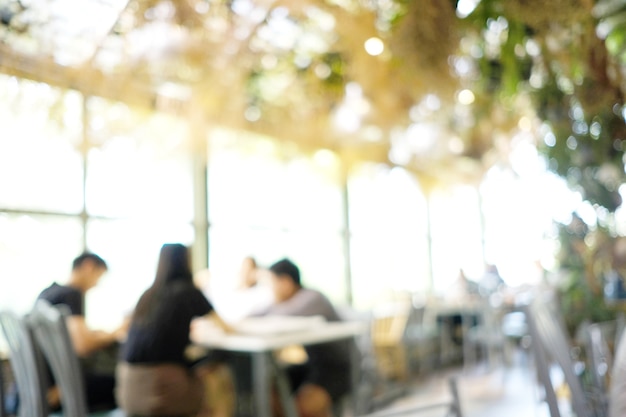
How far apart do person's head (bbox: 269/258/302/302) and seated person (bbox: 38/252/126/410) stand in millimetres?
1081

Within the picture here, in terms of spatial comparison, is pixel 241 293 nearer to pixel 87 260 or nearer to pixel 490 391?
pixel 87 260

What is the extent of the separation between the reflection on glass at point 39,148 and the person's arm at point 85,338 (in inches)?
57.3

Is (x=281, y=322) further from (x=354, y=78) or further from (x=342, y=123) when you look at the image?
(x=342, y=123)

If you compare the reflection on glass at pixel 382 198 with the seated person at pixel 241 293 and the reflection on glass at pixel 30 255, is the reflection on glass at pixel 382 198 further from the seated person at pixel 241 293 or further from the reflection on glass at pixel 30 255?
the reflection on glass at pixel 30 255

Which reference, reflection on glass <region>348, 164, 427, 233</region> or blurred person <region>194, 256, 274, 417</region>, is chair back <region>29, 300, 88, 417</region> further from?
reflection on glass <region>348, 164, 427, 233</region>

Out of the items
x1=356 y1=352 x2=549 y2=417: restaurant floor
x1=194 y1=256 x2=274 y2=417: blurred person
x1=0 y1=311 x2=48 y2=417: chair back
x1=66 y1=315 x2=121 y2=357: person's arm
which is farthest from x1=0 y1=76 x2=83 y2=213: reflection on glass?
x1=356 y1=352 x2=549 y2=417: restaurant floor

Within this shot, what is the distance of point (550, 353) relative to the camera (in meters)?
2.08

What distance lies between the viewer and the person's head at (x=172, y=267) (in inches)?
132

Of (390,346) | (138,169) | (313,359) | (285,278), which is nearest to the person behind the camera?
(313,359)

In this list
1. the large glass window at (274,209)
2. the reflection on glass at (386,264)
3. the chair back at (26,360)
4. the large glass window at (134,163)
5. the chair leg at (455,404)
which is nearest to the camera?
the chair leg at (455,404)

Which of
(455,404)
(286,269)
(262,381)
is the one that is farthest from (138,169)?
(455,404)

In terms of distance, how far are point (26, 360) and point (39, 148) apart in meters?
2.31

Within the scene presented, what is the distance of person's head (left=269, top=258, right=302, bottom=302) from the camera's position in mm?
Result: 4309

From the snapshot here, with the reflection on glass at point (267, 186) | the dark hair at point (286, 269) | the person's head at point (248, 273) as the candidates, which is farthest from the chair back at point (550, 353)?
the reflection on glass at point (267, 186)
